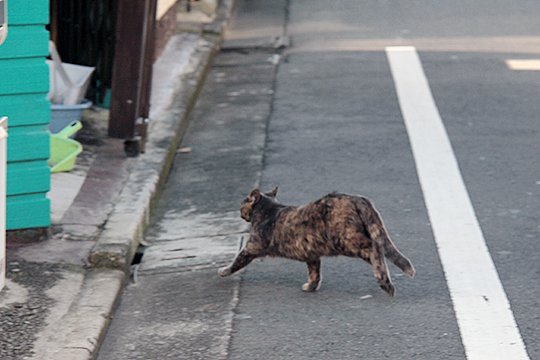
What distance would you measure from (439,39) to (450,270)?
7641 mm

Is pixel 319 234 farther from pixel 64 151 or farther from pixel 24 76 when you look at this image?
pixel 64 151

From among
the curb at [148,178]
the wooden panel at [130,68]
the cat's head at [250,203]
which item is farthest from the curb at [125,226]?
the cat's head at [250,203]

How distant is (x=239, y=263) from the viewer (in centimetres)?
641

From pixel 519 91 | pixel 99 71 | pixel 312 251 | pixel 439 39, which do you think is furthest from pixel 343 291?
pixel 439 39

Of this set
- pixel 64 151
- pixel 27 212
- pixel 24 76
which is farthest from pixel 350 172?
pixel 24 76

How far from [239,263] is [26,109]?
1433 mm

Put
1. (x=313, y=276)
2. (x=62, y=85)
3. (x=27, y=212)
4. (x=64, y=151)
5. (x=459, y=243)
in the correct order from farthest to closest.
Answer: (x=62, y=85) → (x=64, y=151) → (x=459, y=243) → (x=27, y=212) → (x=313, y=276)

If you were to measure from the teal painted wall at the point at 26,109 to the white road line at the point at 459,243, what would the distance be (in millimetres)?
2224

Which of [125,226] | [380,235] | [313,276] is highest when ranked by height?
[380,235]

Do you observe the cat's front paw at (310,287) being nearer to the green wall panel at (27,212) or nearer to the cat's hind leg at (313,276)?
the cat's hind leg at (313,276)

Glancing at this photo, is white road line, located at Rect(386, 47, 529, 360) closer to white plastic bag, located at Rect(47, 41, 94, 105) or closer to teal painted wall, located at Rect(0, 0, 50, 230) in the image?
teal painted wall, located at Rect(0, 0, 50, 230)

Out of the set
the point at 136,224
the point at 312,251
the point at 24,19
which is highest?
the point at 24,19

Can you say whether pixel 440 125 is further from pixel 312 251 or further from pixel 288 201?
pixel 312 251

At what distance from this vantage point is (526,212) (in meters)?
7.62
